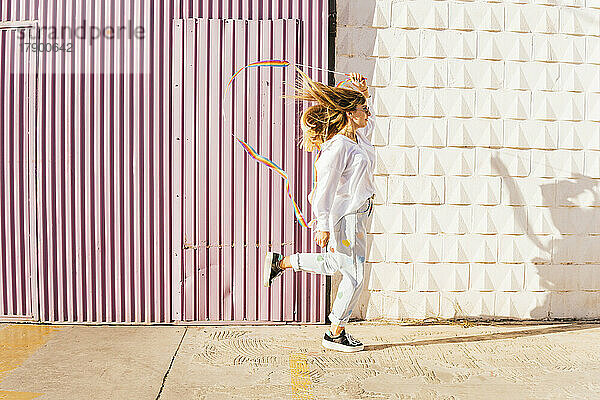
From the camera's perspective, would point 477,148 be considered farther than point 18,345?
Yes

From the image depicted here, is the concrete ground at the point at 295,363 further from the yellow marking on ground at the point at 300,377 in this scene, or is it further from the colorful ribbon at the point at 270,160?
the colorful ribbon at the point at 270,160

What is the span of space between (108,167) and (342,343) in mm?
2209

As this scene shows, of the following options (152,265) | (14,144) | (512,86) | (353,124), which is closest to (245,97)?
(353,124)

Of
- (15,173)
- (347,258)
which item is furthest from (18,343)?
(347,258)

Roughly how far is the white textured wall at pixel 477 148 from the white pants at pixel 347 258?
717 mm

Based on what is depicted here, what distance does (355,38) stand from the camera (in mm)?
4996

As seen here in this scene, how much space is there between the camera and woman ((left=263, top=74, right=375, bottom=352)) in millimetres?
4289

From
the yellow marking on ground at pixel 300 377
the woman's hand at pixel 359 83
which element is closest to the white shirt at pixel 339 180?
the woman's hand at pixel 359 83

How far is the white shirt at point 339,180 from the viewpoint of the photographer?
4.21 m

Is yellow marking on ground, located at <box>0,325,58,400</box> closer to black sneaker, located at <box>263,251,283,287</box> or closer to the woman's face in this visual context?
black sneaker, located at <box>263,251,283,287</box>

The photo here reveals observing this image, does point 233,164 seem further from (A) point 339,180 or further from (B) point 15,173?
(B) point 15,173

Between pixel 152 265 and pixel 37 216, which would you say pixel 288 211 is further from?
pixel 37 216

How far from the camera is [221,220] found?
16.2ft

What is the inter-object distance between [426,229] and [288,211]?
1.12 m
